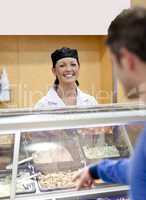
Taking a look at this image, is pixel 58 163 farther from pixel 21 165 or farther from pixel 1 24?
pixel 1 24

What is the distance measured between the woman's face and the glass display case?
28.3 inches

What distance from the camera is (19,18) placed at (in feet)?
9.40

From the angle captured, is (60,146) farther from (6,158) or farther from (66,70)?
(66,70)

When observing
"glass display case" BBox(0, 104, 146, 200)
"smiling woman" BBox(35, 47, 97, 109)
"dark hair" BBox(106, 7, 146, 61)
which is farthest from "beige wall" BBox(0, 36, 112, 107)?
"dark hair" BBox(106, 7, 146, 61)

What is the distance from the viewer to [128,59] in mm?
877

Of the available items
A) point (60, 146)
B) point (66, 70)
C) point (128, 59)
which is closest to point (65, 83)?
point (66, 70)

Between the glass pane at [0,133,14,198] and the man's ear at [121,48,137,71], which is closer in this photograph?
the man's ear at [121,48,137,71]

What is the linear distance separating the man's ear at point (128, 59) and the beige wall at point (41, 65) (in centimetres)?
245

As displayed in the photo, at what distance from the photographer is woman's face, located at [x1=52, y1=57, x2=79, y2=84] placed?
2502 millimetres

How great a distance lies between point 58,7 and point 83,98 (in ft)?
2.71

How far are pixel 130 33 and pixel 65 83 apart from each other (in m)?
1.68

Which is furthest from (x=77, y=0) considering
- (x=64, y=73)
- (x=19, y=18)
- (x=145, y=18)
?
(x=145, y=18)

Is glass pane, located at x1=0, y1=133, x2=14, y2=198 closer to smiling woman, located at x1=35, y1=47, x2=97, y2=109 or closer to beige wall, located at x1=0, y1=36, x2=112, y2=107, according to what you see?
smiling woman, located at x1=35, y1=47, x2=97, y2=109

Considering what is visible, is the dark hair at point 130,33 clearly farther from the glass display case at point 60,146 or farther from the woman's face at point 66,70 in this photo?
the woman's face at point 66,70
